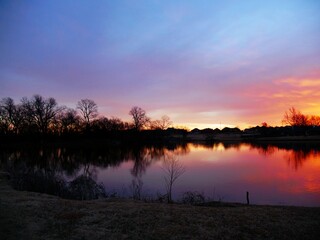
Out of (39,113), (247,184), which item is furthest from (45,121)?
(247,184)

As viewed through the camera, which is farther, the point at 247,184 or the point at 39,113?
the point at 39,113

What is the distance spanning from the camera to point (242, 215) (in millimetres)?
10719

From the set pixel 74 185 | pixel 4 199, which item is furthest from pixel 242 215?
pixel 74 185

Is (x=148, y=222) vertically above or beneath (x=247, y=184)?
above

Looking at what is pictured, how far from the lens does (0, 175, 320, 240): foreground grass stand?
8.82m

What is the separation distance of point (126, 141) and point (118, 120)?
67.9ft

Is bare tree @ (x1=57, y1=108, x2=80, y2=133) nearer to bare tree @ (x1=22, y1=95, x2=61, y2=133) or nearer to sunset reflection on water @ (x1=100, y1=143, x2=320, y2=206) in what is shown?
bare tree @ (x1=22, y1=95, x2=61, y2=133)

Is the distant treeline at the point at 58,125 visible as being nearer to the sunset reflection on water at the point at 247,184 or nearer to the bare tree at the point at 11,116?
the bare tree at the point at 11,116

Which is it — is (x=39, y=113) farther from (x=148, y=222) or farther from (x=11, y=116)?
(x=148, y=222)

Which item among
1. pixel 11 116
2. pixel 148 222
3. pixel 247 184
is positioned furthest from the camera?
pixel 11 116

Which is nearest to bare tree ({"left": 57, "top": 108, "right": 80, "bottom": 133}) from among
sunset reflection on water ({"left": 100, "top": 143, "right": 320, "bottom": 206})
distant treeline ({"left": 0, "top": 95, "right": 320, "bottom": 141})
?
distant treeline ({"left": 0, "top": 95, "right": 320, "bottom": 141})

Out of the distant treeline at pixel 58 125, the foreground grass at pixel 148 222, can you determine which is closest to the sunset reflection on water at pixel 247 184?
the foreground grass at pixel 148 222

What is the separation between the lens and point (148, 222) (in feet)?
32.3

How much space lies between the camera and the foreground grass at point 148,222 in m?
8.82
